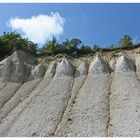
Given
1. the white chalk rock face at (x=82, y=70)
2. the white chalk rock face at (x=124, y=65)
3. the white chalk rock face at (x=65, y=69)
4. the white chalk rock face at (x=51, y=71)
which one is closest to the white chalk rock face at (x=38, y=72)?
the white chalk rock face at (x=51, y=71)

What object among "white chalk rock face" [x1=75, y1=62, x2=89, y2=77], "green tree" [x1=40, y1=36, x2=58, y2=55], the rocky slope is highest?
"green tree" [x1=40, y1=36, x2=58, y2=55]

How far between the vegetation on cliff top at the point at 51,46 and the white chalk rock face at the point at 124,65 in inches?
186

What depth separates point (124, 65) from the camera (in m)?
47.9

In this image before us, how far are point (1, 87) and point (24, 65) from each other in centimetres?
594

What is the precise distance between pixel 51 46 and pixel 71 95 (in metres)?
20.7

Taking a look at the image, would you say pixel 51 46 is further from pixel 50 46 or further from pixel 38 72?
pixel 38 72

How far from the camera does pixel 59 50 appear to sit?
188 feet

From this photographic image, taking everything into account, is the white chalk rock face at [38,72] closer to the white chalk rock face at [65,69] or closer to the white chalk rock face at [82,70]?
the white chalk rock face at [65,69]

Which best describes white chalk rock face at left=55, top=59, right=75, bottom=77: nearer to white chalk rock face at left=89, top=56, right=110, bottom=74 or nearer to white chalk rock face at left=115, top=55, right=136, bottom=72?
white chalk rock face at left=89, top=56, right=110, bottom=74

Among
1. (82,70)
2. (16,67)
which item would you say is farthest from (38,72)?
(82,70)

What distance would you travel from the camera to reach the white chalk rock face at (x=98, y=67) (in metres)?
47.8

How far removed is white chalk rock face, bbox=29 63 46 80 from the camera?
50.2 m

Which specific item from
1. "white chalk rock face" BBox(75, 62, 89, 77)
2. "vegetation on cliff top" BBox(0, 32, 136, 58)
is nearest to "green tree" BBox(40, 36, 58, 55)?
"vegetation on cliff top" BBox(0, 32, 136, 58)

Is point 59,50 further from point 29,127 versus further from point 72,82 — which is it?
point 29,127
